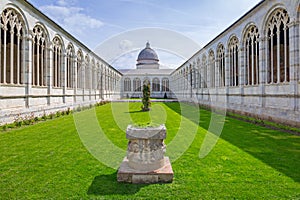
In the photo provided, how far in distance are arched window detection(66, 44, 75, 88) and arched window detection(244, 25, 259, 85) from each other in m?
14.9

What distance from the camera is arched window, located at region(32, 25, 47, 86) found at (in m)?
14.9

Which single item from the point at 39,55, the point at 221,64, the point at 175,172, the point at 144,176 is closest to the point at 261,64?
the point at 221,64

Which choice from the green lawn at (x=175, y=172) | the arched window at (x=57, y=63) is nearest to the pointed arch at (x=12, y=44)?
the arched window at (x=57, y=63)

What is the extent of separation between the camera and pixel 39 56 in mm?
15938

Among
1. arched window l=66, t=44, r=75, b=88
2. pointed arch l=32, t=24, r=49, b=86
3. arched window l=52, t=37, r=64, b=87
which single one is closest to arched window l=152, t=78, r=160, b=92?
arched window l=66, t=44, r=75, b=88

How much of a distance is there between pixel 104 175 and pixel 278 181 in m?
3.36

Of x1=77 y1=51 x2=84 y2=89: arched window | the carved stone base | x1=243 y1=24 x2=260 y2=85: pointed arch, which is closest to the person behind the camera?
the carved stone base

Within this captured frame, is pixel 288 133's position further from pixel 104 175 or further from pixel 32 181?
pixel 32 181

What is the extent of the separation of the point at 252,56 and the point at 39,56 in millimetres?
13984

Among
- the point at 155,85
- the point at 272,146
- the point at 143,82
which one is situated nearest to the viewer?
the point at 272,146

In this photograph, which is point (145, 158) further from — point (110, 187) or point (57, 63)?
point (57, 63)

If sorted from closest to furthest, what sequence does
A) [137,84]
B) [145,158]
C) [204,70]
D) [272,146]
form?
[145,158] → [272,146] → [204,70] → [137,84]

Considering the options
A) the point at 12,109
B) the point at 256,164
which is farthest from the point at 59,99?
the point at 256,164

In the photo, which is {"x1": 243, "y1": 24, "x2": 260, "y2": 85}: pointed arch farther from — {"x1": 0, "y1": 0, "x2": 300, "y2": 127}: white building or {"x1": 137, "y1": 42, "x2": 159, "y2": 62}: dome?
{"x1": 137, "y1": 42, "x2": 159, "y2": 62}: dome
